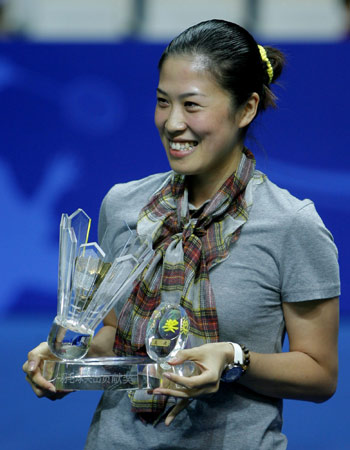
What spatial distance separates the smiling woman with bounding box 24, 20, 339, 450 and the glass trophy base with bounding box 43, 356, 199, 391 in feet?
0.09

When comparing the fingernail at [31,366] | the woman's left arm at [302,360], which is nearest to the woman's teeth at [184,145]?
the woman's left arm at [302,360]

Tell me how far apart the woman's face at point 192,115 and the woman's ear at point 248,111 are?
0.03 metres

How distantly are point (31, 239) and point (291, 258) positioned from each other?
271cm

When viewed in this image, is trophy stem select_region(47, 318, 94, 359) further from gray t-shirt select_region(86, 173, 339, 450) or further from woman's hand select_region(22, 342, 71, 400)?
gray t-shirt select_region(86, 173, 339, 450)

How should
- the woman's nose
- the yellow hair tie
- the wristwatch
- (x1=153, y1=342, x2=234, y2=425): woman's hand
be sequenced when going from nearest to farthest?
1. (x1=153, y1=342, x2=234, y2=425): woman's hand
2. the wristwatch
3. the woman's nose
4. the yellow hair tie

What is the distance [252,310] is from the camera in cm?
148

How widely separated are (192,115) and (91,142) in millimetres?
2555

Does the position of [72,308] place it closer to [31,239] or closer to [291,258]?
[291,258]

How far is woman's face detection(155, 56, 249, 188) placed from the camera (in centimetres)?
151

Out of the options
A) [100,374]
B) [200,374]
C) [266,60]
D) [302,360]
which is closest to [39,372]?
[100,374]

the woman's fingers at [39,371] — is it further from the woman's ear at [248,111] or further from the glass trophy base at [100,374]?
the woman's ear at [248,111]

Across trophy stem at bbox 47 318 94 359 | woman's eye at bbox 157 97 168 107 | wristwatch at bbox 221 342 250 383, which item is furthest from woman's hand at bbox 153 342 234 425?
woman's eye at bbox 157 97 168 107

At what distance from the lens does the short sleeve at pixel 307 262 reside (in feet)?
4.80

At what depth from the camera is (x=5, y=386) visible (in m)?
3.47
